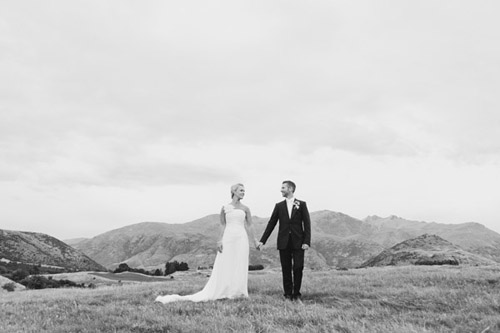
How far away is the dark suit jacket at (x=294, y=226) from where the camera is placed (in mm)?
13695

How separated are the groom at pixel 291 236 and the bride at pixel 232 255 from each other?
1.09 metres

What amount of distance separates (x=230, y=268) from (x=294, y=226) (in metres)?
2.55

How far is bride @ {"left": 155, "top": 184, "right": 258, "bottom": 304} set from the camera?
14195mm

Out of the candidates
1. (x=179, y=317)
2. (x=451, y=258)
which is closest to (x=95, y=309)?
(x=179, y=317)

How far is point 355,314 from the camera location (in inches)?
394

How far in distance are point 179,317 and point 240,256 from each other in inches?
185

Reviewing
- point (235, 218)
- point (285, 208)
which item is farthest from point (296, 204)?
point (235, 218)

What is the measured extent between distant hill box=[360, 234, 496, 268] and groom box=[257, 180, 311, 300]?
92.1ft

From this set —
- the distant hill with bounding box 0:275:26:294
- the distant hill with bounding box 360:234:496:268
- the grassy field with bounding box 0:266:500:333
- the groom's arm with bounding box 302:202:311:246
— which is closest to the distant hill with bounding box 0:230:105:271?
the distant hill with bounding box 0:275:26:294

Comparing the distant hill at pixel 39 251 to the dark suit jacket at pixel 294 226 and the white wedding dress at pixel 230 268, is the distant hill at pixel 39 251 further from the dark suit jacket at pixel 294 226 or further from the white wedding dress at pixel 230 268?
the dark suit jacket at pixel 294 226

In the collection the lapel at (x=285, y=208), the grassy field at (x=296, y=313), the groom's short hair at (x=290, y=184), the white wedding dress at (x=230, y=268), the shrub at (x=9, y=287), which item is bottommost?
the shrub at (x=9, y=287)

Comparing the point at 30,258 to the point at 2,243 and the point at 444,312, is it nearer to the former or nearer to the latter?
the point at 2,243

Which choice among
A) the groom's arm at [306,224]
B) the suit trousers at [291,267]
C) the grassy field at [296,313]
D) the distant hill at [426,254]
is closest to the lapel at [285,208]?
the groom's arm at [306,224]

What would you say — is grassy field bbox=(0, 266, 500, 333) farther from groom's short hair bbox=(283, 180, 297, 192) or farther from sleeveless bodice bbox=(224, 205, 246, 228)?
groom's short hair bbox=(283, 180, 297, 192)
